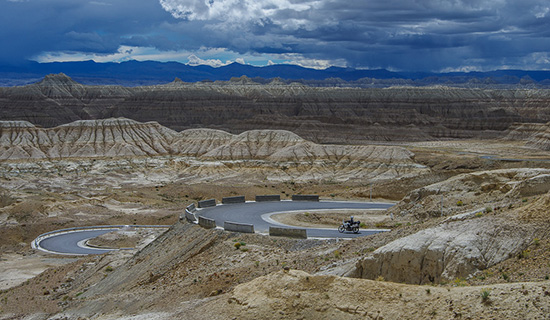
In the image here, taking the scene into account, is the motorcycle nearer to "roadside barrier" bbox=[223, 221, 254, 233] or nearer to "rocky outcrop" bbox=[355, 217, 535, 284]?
"roadside barrier" bbox=[223, 221, 254, 233]

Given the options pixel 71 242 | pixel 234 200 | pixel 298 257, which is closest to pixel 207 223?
pixel 298 257

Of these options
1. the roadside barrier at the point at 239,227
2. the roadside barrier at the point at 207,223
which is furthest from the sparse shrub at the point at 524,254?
the roadside barrier at the point at 207,223

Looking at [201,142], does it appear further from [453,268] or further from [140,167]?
[453,268]

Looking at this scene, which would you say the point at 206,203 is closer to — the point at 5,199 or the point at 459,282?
the point at 459,282

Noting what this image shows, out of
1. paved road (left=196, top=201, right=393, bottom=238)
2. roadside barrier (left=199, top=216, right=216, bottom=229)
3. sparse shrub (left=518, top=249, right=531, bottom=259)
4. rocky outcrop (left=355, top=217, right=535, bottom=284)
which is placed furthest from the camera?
roadside barrier (left=199, top=216, right=216, bottom=229)

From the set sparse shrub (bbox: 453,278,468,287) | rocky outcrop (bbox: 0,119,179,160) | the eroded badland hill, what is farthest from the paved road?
rocky outcrop (bbox: 0,119,179,160)

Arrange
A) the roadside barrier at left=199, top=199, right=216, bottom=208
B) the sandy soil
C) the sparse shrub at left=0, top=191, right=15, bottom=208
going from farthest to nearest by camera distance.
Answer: the sparse shrub at left=0, top=191, right=15, bottom=208, the sandy soil, the roadside barrier at left=199, top=199, right=216, bottom=208

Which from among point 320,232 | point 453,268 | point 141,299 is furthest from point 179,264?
point 453,268
